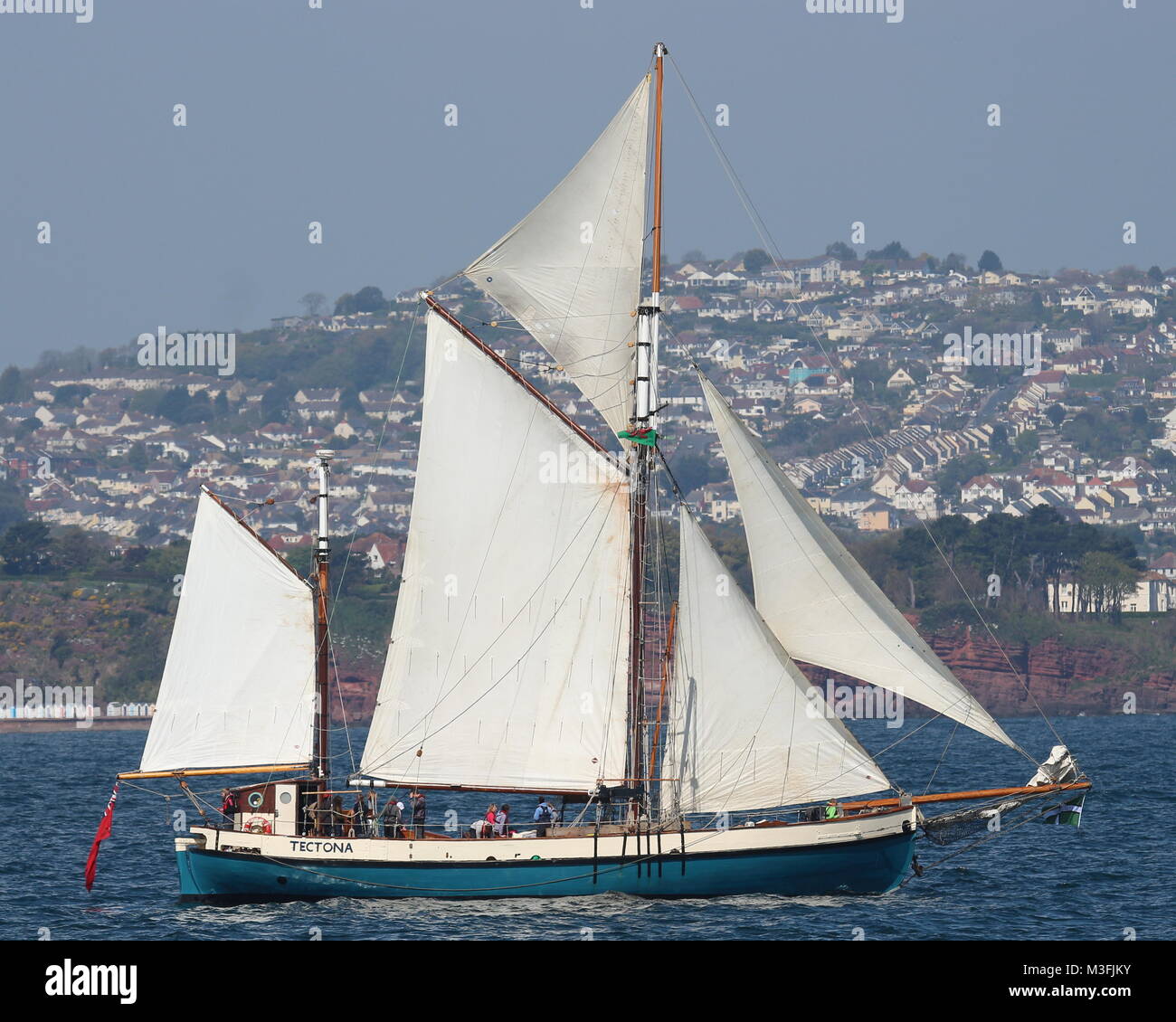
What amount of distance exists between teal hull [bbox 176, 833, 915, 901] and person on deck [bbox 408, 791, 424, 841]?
4.25 feet

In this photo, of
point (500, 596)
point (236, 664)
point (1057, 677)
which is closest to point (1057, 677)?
point (1057, 677)

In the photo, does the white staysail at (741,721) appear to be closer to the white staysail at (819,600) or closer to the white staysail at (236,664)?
the white staysail at (819,600)

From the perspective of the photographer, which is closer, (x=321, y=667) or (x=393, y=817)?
(x=393, y=817)

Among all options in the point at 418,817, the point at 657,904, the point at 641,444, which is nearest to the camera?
the point at 657,904

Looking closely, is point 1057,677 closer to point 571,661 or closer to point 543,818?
point 571,661

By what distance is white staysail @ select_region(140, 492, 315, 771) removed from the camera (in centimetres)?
4553

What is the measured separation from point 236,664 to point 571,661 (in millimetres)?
8164

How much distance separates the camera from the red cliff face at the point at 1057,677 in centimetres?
17125

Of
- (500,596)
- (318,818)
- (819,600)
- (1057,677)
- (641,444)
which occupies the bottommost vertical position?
(318,818)

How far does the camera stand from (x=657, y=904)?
4166cm

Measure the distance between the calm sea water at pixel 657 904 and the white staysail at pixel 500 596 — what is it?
4018mm

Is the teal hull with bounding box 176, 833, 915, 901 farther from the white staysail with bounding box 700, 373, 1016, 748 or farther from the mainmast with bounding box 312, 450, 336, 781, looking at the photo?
the white staysail with bounding box 700, 373, 1016, 748
